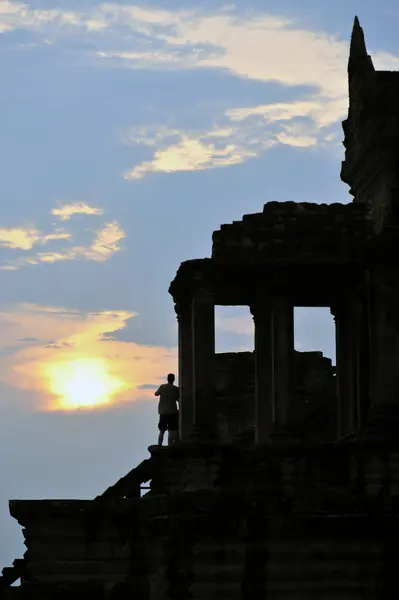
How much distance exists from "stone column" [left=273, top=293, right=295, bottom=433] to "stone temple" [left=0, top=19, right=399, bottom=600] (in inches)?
1.2

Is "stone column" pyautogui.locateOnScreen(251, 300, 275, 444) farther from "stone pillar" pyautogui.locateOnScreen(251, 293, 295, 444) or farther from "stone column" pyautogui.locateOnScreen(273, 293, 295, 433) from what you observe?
"stone column" pyautogui.locateOnScreen(273, 293, 295, 433)

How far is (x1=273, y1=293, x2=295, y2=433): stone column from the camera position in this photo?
42.4 meters

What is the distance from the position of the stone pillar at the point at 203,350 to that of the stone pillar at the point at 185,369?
1.64 metres

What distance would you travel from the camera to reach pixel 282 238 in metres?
42.5

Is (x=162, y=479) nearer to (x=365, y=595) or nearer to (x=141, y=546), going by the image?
(x=141, y=546)

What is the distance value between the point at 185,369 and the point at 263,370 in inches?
74.2

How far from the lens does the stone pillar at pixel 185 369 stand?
45.0 meters

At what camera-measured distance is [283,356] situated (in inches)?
1676

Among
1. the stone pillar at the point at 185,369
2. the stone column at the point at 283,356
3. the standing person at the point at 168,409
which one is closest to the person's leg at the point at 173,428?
the standing person at the point at 168,409

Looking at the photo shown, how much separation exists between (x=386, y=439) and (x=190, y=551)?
487cm

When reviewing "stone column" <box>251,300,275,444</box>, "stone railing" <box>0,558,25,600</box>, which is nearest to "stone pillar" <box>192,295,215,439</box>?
"stone column" <box>251,300,275,444</box>

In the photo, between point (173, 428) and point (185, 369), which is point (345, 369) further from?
point (173, 428)

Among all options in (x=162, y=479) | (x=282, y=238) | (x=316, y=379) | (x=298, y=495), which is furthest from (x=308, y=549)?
(x=316, y=379)

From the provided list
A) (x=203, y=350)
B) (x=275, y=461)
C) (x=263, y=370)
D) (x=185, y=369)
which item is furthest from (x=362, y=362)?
(x=185, y=369)
